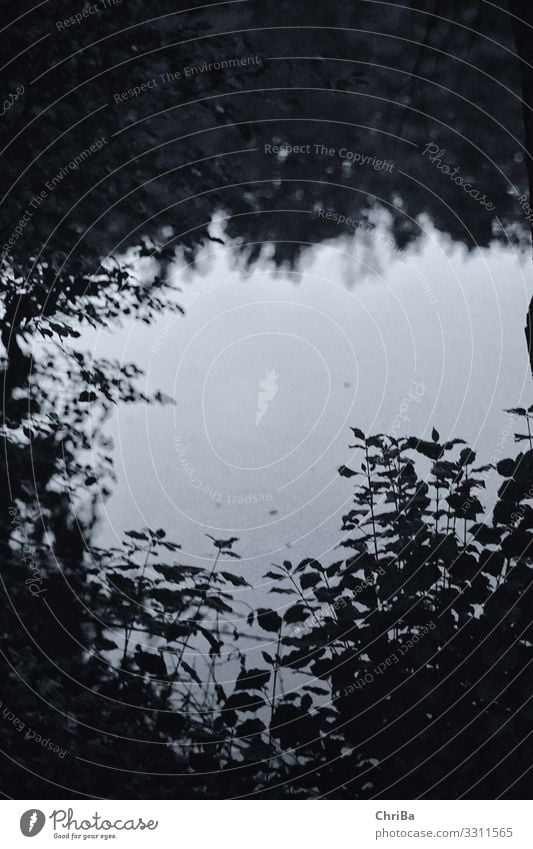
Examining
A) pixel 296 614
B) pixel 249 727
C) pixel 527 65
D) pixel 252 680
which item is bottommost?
pixel 249 727

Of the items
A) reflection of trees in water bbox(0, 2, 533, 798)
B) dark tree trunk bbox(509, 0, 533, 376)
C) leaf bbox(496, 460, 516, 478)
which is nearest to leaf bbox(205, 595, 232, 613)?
reflection of trees in water bbox(0, 2, 533, 798)

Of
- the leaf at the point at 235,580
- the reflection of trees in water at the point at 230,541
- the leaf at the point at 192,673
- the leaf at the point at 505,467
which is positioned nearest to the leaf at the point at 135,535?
the reflection of trees in water at the point at 230,541

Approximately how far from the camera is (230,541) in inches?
88.3

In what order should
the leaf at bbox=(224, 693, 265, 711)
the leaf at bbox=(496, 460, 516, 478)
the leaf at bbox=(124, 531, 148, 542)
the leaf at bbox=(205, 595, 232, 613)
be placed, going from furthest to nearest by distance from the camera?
the leaf at bbox=(124, 531, 148, 542) < the leaf at bbox=(205, 595, 232, 613) < the leaf at bbox=(224, 693, 265, 711) < the leaf at bbox=(496, 460, 516, 478)

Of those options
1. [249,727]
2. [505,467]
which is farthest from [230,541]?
[505,467]

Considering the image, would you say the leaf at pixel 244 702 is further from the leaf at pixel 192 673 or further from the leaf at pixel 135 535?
the leaf at pixel 135 535

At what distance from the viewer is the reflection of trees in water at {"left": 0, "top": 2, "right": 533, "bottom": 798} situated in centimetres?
160

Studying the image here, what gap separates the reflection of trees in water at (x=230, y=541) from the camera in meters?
1.60

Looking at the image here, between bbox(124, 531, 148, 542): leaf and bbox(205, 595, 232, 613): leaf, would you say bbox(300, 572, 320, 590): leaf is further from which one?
bbox(124, 531, 148, 542): leaf

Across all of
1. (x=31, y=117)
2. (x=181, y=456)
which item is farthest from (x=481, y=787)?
(x=31, y=117)

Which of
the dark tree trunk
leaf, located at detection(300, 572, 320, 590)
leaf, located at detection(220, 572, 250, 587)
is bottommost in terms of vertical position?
leaf, located at detection(300, 572, 320, 590)

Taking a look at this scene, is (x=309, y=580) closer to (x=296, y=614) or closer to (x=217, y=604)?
(x=296, y=614)

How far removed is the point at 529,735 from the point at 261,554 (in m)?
1.06

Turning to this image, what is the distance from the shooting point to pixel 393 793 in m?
1.55
